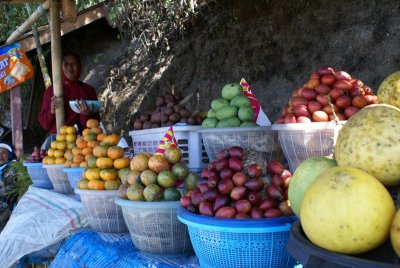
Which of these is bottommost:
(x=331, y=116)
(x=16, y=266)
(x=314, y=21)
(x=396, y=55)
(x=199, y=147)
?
(x=16, y=266)

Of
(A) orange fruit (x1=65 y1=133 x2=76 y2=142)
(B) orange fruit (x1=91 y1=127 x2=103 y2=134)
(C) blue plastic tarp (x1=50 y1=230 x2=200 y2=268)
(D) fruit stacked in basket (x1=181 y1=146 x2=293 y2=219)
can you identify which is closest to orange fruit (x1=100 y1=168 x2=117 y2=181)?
(C) blue plastic tarp (x1=50 y1=230 x2=200 y2=268)

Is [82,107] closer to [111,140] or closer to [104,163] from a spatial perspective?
[111,140]

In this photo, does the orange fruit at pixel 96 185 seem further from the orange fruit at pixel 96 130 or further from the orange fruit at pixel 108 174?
the orange fruit at pixel 96 130

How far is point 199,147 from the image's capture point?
2611mm

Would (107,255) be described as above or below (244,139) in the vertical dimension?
below

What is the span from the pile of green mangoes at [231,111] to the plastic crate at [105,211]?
2.37ft

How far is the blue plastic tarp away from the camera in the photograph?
1.95 metres

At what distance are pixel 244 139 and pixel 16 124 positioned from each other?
16.3 feet

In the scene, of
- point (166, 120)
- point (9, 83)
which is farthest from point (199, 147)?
point (9, 83)

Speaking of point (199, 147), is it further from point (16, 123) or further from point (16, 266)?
point (16, 123)

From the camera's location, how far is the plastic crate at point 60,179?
3.53 meters

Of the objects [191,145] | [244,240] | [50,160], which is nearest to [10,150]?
[50,160]

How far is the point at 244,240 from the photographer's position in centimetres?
148

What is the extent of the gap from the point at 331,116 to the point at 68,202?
2.05m
